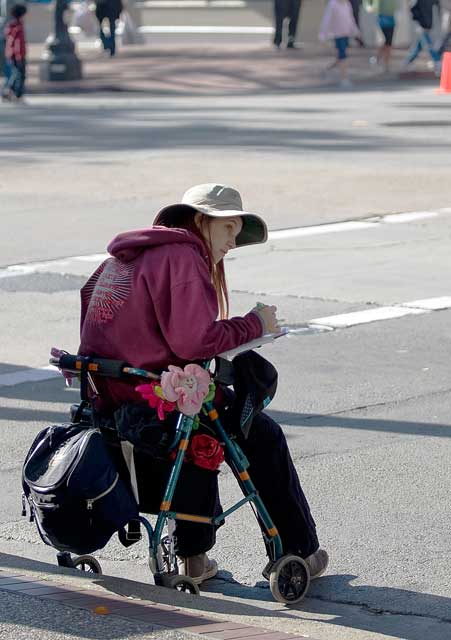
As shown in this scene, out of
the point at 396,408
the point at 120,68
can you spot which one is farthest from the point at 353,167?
the point at 120,68

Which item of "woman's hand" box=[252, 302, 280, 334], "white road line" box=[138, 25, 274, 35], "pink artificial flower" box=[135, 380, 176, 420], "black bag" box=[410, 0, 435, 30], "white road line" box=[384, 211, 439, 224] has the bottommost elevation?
"white road line" box=[138, 25, 274, 35]

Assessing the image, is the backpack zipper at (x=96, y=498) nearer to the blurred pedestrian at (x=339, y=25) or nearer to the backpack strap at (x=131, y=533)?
the backpack strap at (x=131, y=533)

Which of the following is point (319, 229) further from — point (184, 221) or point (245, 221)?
point (184, 221)

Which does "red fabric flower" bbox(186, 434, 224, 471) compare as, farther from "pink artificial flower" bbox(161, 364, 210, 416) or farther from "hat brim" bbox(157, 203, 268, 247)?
"hat brim" bbox(157, 203, 268, 247)

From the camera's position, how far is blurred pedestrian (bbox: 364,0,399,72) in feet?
114

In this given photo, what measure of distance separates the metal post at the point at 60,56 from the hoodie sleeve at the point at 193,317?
30270 mm

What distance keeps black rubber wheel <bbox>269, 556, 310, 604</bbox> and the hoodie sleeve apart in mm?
804

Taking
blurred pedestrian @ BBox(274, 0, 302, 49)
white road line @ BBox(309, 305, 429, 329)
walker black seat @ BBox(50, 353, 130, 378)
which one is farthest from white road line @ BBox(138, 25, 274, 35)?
walker black seat @ BBox(50, 353, 130, 378)

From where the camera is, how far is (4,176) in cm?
1753

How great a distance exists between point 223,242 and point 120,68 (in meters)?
33.2

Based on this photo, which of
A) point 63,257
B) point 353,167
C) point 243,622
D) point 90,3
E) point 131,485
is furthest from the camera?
point 90,3

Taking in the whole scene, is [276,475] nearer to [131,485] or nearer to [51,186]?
[131,485]

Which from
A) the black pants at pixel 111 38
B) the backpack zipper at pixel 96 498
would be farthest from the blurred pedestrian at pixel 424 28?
the backpack zipper at pixel 96 498

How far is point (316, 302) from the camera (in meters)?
10.7
